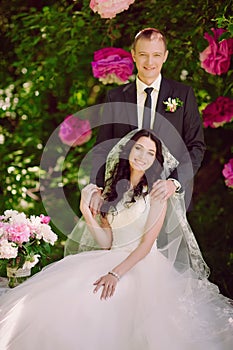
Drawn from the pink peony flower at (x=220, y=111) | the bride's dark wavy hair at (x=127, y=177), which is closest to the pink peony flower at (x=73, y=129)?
the pink peony flower at (x=220, y=111)

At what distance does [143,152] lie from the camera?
3.14 meters

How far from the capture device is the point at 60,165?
520 cm

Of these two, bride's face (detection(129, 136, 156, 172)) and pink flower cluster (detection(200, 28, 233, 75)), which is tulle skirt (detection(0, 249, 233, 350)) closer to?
bride's face (detection(129, 136, 156, 172))

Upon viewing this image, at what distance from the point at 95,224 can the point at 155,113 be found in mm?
613

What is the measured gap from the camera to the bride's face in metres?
3.14

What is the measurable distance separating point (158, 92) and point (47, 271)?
1.02m


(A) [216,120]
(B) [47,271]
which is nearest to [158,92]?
(A) [216,120]

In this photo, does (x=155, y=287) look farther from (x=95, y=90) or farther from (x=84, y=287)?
(x=95, y=90)

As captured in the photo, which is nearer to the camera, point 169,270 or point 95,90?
point 169,270

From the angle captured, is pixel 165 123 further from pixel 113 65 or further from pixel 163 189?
pixel 113 65

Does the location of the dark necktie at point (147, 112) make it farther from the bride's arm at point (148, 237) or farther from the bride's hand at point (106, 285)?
the bride's hand at point (106, 285)

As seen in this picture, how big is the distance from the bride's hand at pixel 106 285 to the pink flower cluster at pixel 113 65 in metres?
1.36

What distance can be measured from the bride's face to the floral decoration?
578mm

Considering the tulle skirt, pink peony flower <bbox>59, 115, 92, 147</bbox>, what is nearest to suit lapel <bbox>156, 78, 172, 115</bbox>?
the tulle skirt
